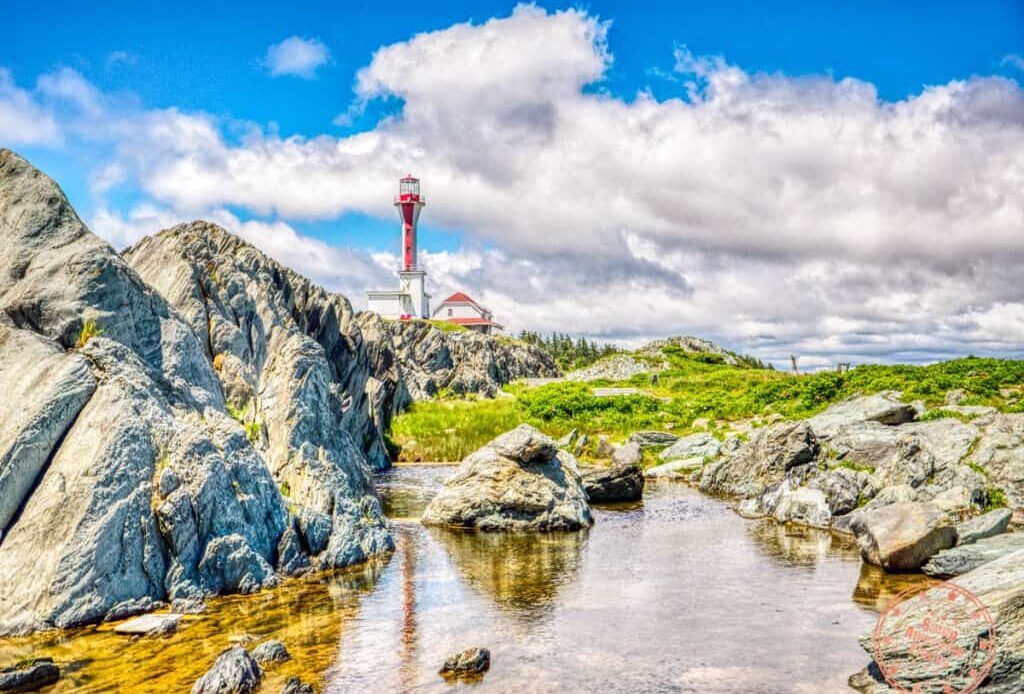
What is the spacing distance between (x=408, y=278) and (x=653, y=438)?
11016 centimetres

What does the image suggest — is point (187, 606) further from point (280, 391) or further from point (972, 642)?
point (972, 642)

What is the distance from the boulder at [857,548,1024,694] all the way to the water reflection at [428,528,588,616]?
7.55m

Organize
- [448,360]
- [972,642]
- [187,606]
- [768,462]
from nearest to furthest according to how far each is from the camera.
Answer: [972,642]
[187,606]
[768,462]
[448,360]

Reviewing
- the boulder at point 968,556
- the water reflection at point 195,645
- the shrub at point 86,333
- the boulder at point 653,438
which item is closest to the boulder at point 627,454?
the boulder at point 653,438

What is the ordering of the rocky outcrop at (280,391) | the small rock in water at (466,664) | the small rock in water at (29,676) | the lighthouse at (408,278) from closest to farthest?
the small rock in water at (29,676) → the small rock in water at (466,664) → the rocky outcrop at (280,391) → the lighthouse at (408,278)

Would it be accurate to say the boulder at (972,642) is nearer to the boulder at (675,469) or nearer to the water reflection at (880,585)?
the water reflection at (880,585)

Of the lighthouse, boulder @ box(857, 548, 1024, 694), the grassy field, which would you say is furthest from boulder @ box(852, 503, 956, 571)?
the lighthouse

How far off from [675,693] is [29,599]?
40.5 ft

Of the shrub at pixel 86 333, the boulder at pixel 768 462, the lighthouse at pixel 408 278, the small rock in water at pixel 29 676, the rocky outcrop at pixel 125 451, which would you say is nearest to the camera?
the small rock in water at pixel 29 676

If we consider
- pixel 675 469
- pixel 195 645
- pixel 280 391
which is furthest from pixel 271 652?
pixel 675 469

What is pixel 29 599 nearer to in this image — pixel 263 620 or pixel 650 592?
pixel 263 620

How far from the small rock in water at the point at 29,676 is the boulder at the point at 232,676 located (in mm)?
2538

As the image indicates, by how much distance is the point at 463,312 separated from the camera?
170500 millimetres

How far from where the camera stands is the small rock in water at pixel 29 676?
1291cm
